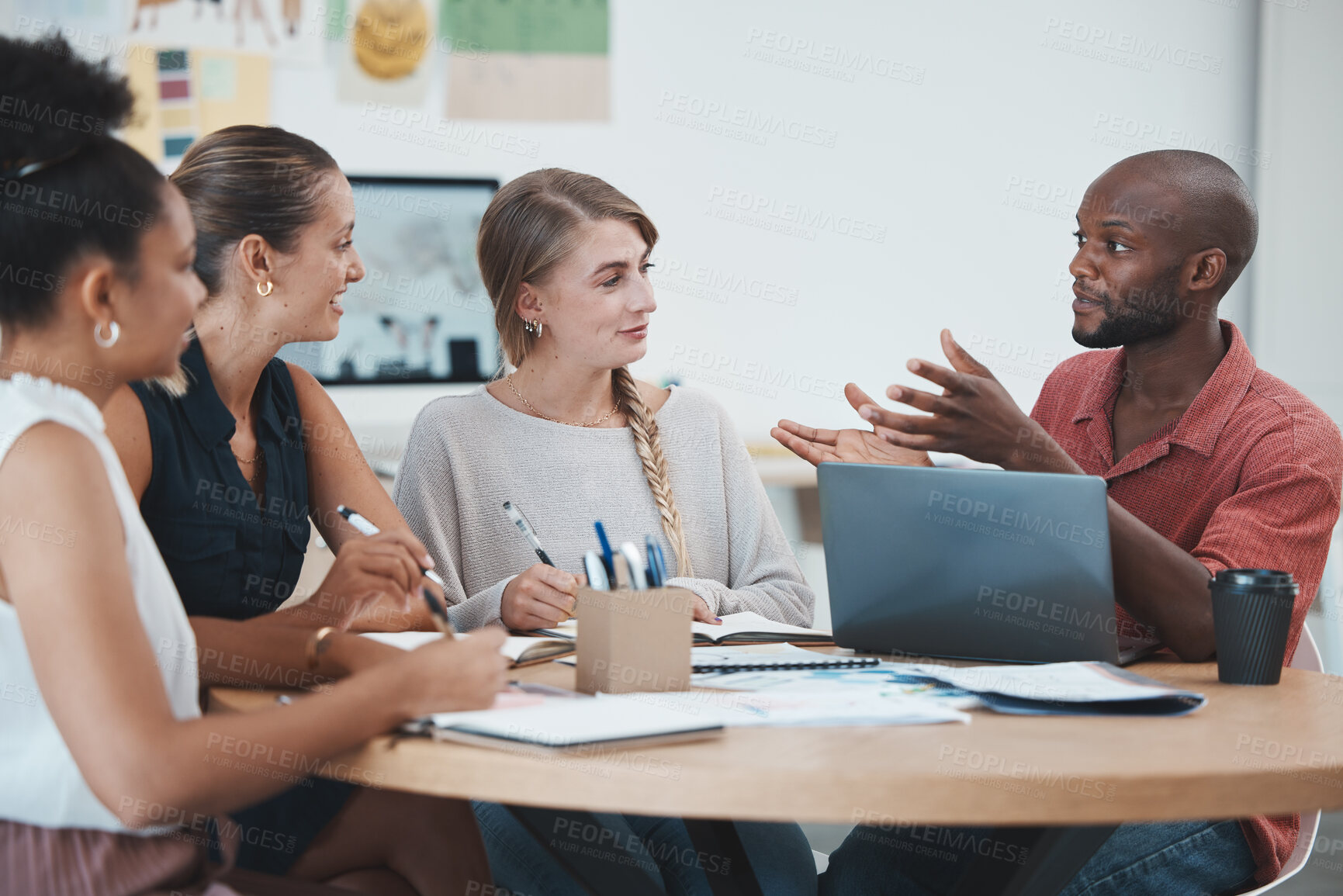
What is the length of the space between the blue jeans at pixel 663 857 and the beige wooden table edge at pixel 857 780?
438mm

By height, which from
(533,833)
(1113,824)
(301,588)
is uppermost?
(1113,824)

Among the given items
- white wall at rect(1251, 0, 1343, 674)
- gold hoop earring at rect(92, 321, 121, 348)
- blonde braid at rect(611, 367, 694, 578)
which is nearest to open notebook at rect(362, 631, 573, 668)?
gold hoop earring at rect(92, 321, 121, 348)

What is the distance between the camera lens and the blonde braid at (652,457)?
1.95 meters

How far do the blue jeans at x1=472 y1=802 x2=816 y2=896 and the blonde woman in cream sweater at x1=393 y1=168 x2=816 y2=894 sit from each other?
0.42m

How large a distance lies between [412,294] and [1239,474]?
8.89 ft

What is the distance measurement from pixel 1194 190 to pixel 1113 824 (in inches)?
46.6

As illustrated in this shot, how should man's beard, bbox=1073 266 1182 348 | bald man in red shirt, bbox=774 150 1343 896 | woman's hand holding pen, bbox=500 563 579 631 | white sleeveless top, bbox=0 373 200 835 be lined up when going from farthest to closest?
man's beard, bbox=1073 266 1182 348, woman's hand holding pen, bbox=500 563 579 631, bald man in red shirt, bbox=774 150 1343 896, white sleeveless top, bbox=0 373 200 835

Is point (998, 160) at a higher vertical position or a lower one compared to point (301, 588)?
higher

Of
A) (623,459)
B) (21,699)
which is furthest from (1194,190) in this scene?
(21,699)

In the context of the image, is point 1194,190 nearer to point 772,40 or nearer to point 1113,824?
point 1113,824

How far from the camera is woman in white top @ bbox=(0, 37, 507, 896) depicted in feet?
2.77

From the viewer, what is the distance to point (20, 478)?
89 centimetres

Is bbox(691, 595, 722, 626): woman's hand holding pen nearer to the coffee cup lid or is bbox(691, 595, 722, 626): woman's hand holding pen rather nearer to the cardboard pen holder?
the cardboard pen holder

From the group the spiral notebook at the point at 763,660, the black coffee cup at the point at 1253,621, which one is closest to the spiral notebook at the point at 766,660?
the spiral notebook at the point at 763,660
